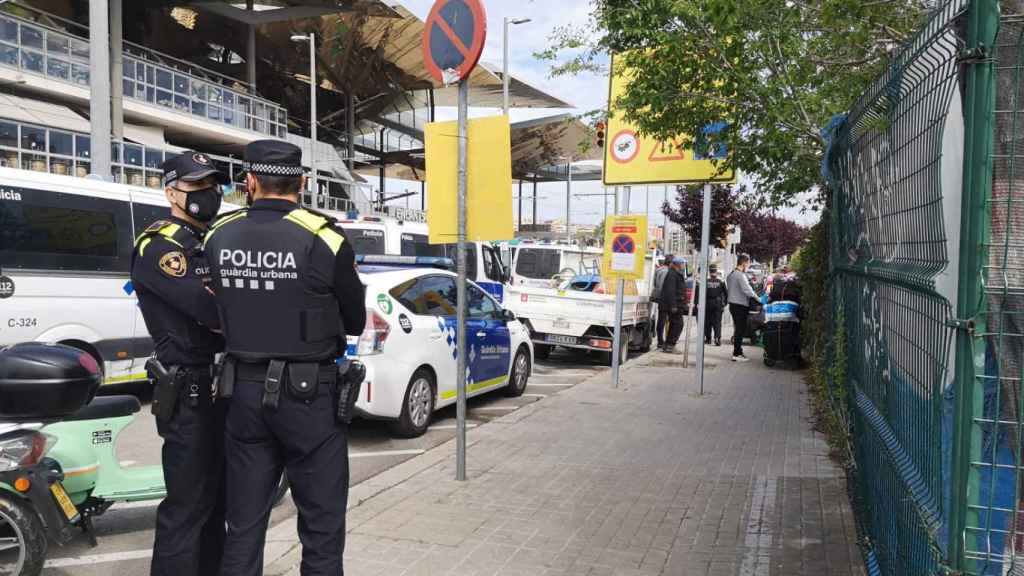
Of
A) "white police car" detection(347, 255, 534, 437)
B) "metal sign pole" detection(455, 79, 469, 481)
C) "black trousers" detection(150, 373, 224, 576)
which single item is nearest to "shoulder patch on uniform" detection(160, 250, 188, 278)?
"black trousers" detection(150, 373, 224, 576)

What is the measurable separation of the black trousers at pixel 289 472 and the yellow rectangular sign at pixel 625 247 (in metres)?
7.89

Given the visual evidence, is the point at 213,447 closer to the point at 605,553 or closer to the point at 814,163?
the point at 605,553

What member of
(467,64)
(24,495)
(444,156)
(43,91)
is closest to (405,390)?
(444,156)

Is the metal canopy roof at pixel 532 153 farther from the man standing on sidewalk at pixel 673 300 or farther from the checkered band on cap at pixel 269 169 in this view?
the checkered band on cap at pixel 269 169

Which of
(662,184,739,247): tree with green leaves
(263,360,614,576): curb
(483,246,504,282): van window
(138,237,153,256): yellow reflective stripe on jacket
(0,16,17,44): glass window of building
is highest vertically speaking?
(0,16,17,44): glass window of building

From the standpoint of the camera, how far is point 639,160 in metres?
10.2

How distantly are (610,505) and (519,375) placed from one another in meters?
4.94

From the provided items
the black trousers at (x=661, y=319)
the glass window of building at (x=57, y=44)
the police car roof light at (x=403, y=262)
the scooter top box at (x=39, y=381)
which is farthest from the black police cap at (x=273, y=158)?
the glass window of building at (x=57, y=44)

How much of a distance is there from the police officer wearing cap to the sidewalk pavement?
→ 2.61 feet

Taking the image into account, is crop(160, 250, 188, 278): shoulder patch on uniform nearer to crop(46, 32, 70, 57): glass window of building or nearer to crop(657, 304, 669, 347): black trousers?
crop(657, 304, 669, 347): black trousers

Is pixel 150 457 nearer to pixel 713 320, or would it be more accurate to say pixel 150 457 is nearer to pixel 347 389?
pixel 347 389

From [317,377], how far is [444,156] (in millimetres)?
3019

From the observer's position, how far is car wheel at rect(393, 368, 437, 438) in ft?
24.1

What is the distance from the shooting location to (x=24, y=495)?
3.64 meters
